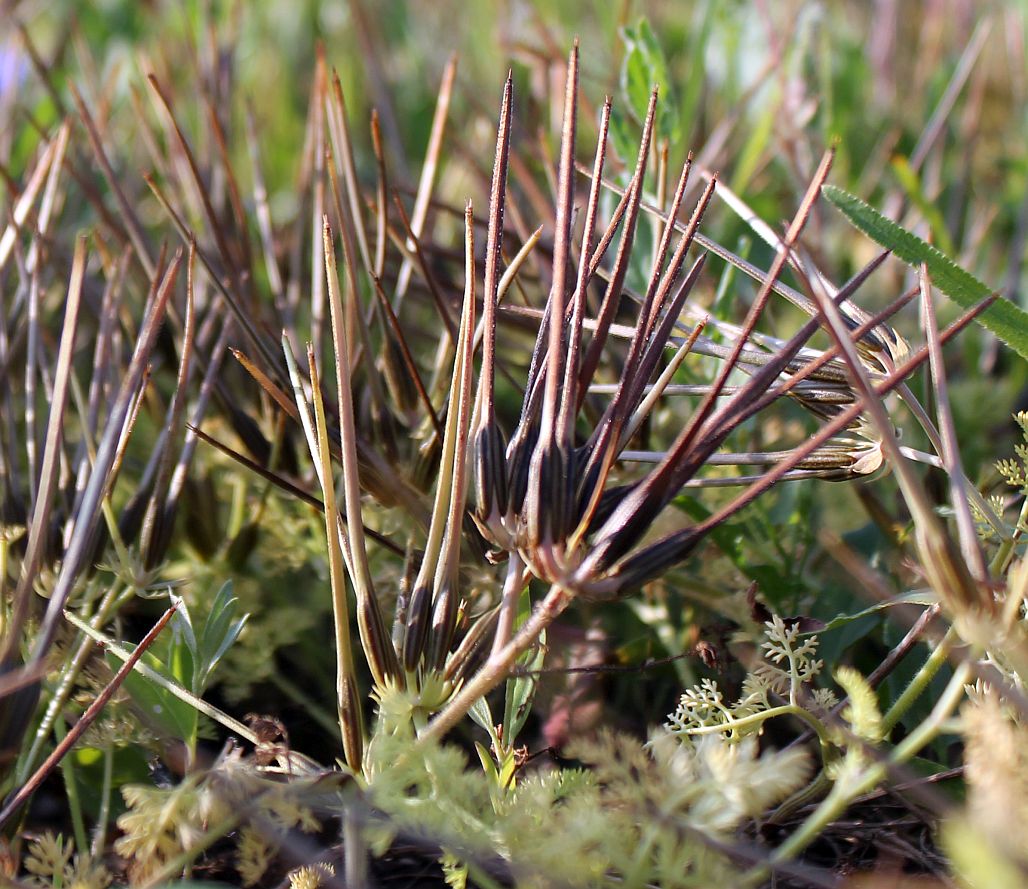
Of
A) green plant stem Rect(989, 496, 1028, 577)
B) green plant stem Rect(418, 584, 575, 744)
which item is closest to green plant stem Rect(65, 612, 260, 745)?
green plant stem Rect(418, 584, 575, 744)

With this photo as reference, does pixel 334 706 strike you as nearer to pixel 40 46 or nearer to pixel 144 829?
pixel 144 829

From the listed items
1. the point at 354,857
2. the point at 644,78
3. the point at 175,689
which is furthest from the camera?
the point at 644,78

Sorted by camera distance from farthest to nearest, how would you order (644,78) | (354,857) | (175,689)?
(644,78) → (175,689) → (354,857)

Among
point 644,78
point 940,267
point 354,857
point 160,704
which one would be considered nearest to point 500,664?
point 354,857

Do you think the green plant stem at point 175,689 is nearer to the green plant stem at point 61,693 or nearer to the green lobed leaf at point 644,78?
the green plant stem at point 61,693

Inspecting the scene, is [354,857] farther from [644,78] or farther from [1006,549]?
[644,78]

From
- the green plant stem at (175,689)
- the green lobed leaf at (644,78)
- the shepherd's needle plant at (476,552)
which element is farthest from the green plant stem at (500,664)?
the green lobed leaf at (644,78)

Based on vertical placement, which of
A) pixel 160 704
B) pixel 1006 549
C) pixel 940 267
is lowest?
pixel 160 704

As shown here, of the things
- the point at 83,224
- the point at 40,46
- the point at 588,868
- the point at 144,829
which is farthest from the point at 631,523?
the point at 40,46

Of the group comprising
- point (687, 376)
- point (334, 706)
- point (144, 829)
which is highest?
point (687, 376)
